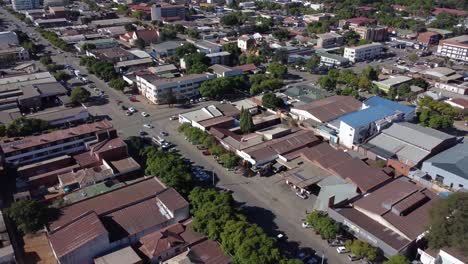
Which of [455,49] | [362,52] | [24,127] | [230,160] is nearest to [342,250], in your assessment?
[230,160]

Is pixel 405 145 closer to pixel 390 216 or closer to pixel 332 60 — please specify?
pixel 390 216

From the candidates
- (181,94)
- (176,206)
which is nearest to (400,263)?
(176,206)

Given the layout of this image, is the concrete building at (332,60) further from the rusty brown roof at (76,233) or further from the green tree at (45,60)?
the rusty brown roof at (76,233)

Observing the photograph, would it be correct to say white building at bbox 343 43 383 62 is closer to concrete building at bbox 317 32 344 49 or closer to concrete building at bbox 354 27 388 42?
concrete building at bbox 317 32 344 49

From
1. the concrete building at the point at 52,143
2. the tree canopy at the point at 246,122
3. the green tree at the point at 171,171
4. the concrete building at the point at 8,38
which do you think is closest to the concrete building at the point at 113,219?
the green tree at the point at 171,171

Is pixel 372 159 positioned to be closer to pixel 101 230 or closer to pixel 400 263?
pixel 400 263

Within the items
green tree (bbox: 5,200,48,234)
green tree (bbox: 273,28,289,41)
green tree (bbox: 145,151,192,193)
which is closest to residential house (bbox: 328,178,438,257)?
green tree (bbox: 145,151,192,193)
